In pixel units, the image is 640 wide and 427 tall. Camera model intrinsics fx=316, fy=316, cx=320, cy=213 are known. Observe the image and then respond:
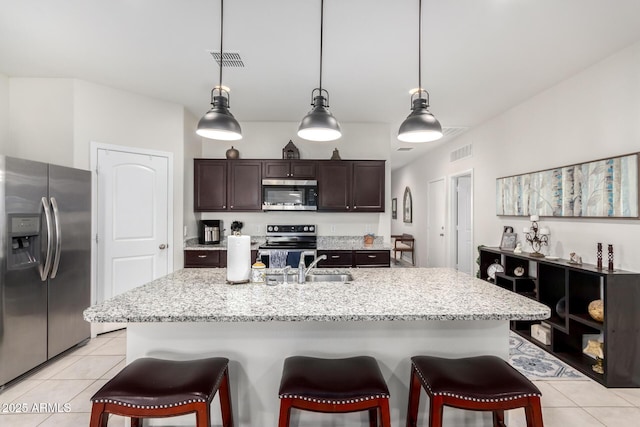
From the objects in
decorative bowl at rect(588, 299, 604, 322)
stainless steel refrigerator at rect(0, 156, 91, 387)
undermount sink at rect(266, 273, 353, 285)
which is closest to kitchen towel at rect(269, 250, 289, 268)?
undermount sink at rect(266, 273, 353, 285)

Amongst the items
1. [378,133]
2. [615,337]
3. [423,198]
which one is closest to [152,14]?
[378,133]

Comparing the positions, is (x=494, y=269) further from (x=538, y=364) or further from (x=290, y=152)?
(x=290, y=152)

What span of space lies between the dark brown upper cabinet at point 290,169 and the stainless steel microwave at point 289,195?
0.28 ft

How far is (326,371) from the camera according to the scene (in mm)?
1428

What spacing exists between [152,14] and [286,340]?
7.88ft

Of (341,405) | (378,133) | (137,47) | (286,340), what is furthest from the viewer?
(378,133)

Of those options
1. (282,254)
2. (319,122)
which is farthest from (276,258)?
(319,122)

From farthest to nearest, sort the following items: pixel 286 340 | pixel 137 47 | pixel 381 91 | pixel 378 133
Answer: pixel 378 133, pixel 381 91, pixel 137 47, pixel 286 340

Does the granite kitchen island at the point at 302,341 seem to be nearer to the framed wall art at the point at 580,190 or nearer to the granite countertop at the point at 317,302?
the granite countertop at the point at 317,302

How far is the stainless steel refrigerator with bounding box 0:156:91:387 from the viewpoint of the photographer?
2.40 m

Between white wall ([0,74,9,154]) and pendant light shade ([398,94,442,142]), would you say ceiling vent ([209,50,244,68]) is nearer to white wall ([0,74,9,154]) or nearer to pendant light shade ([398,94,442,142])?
pendant light shade ([398,94,442,142])

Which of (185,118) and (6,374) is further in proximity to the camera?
(185,118)

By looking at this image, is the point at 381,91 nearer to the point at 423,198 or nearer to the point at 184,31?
the point at 184,31

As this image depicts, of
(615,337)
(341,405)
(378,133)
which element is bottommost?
(615,337)
